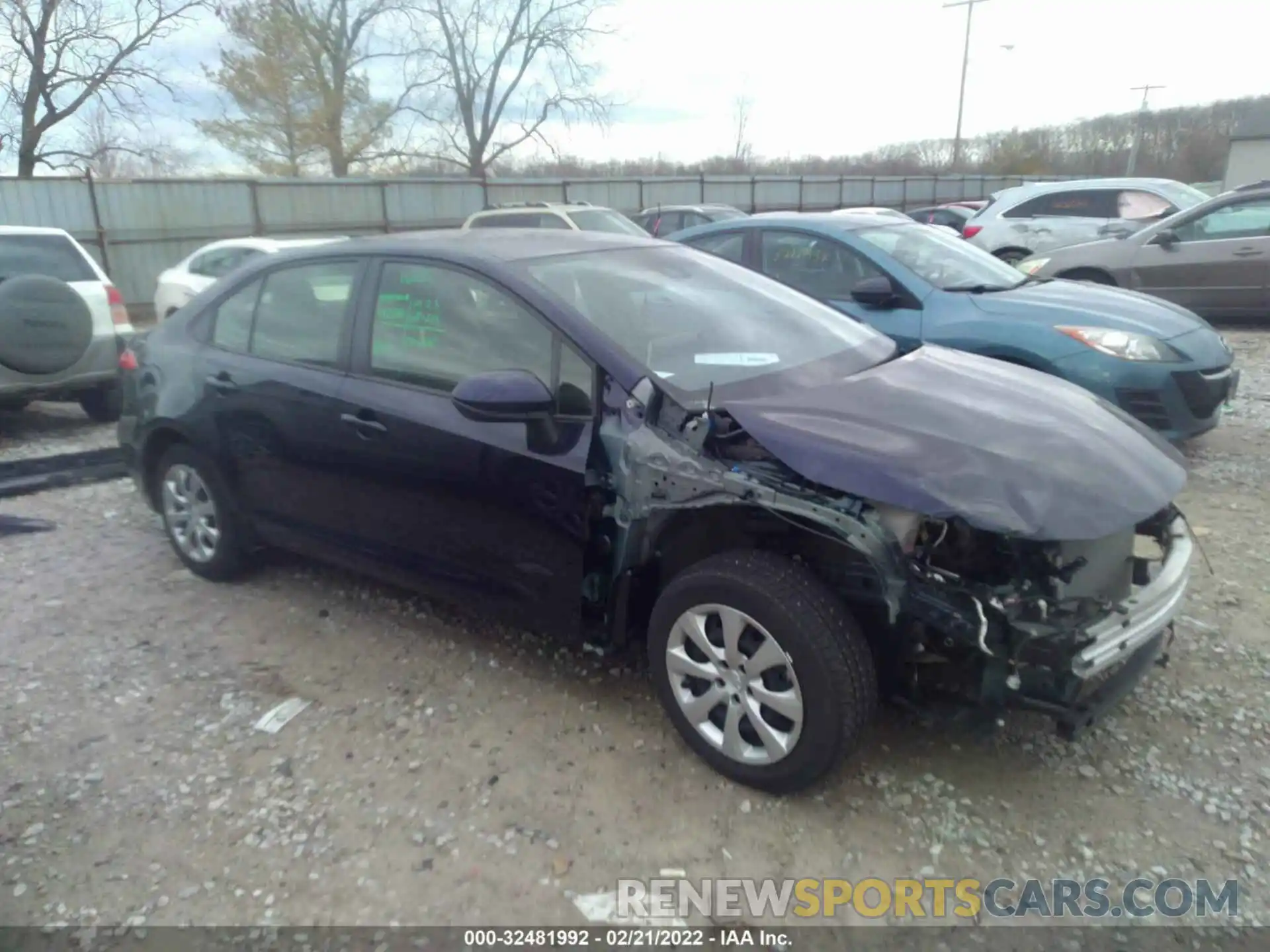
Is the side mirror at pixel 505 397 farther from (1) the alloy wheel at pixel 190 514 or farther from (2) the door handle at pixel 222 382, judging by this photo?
(1) the alloy wheel at pixel 190 514

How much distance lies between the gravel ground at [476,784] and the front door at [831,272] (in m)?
2.29

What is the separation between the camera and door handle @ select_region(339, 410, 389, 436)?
11.6 feet

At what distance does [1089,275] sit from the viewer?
9.48m

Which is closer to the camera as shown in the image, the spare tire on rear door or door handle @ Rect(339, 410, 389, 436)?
door handle @ Rect(339, 410, 389, 436)

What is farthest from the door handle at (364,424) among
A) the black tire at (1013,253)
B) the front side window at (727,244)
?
the black tire at (1013,253)

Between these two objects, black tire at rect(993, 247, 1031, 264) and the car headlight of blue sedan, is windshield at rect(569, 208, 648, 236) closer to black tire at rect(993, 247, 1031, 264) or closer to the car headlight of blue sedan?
black tire at rect(993, 247, 1031, 264)

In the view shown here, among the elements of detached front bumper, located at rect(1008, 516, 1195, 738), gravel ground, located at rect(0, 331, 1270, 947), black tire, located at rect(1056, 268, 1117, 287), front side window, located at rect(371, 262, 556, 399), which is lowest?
gravel ground, located at rect(0, 331, 1270, 947)

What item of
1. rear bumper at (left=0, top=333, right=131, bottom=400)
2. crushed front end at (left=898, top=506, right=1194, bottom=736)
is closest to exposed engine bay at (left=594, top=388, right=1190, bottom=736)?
crushed front end at (left=898, top=506, right=1194, bottom=736)

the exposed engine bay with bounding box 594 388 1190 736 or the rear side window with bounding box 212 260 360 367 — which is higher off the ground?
the rear side window with bounding box 212 260 360 367

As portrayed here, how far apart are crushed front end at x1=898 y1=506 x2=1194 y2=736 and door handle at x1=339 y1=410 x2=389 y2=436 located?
199 centimetres

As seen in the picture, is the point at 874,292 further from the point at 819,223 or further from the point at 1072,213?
the point at 1072,213

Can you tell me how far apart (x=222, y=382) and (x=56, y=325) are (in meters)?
3.37

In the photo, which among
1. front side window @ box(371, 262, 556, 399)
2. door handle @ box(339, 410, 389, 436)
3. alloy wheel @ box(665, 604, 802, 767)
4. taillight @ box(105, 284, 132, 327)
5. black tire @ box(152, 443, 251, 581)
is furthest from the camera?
taillight @ box(105, 284, 132, 327)

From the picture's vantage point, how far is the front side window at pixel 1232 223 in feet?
30.1
